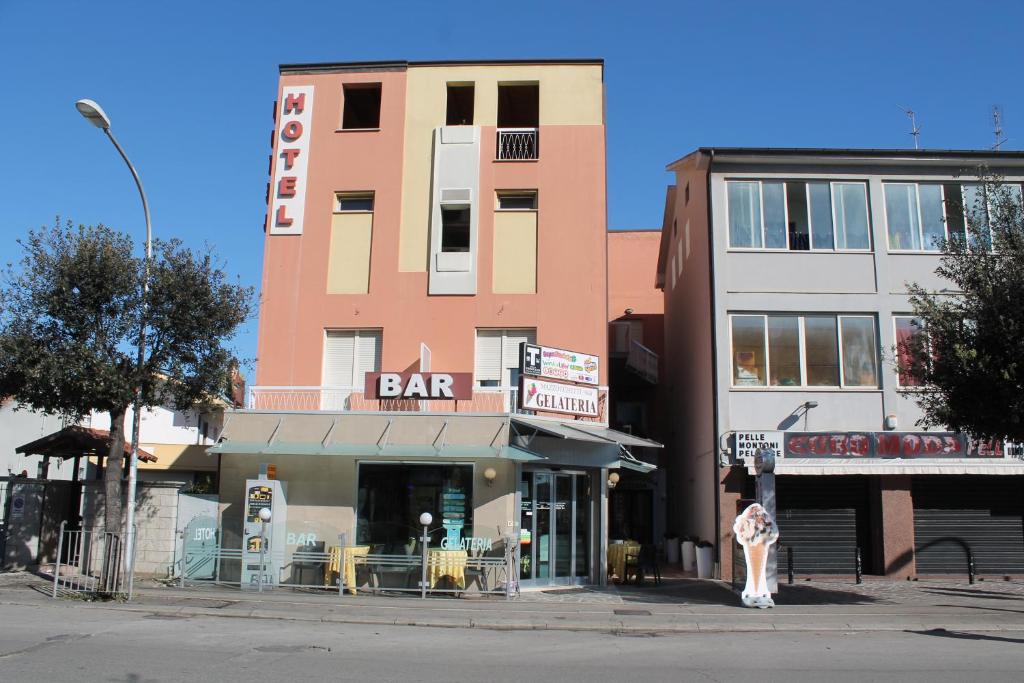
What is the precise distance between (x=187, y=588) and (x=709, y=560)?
11884 mm

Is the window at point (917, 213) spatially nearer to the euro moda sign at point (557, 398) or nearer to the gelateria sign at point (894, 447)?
the gelateria sign at point (894, 447)

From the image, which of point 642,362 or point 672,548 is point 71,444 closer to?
point 672,548

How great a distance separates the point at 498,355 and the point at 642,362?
30.8ft

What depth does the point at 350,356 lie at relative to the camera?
775 inches

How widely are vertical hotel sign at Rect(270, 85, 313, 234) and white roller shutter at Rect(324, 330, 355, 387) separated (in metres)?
2.77

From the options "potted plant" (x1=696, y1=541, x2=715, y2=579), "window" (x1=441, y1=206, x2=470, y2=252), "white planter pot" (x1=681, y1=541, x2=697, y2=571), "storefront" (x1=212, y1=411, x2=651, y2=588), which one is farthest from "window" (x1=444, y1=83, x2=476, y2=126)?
"white planter pot" (x1=681, y1=541, x2=697, y2=571)

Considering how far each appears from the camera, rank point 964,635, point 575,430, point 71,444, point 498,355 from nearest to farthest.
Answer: point 964,635
point 575,430
point 498,355
point 71,444

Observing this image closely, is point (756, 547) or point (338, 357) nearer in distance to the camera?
point (756, 547)

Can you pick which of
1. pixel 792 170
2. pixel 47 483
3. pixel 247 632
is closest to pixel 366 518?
pixel 247 632

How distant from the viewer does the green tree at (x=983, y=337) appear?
542 inches

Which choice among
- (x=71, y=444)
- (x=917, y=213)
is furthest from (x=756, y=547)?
(x=71, y=444)

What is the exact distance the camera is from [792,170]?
→ 2133 centimetres

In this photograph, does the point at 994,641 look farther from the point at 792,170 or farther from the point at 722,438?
the point at 792,170

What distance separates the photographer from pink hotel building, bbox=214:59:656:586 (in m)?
17.4
